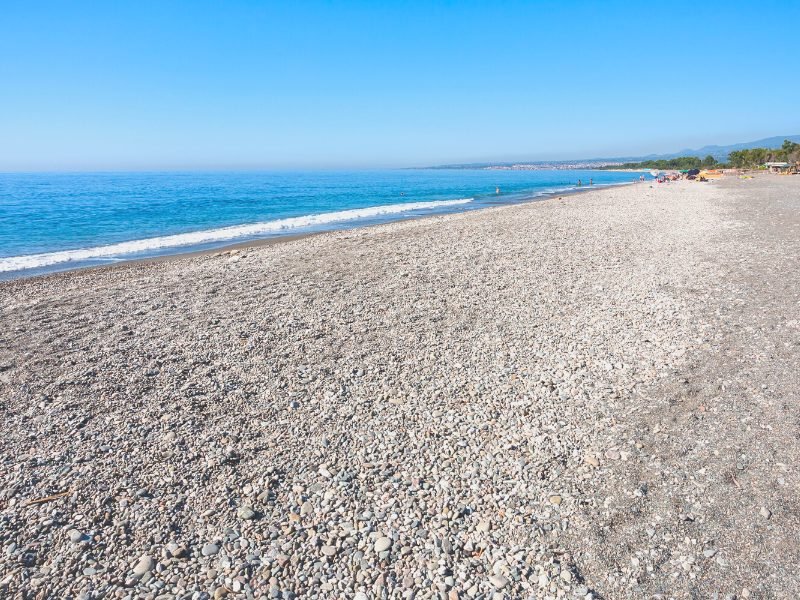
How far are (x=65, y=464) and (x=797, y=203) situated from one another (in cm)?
3340

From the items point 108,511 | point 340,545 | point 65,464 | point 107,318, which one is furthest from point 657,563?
point 107,318

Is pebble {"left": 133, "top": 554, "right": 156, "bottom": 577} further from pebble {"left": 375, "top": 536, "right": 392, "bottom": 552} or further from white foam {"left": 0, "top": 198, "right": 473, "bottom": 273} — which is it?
white foam {"left": 0, "top": 198, "right": 473, "bottom": 273}

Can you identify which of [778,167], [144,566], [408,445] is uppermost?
[778,167]

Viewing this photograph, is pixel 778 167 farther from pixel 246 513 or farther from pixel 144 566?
pixel 144 566

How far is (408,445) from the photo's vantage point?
4.76 meters

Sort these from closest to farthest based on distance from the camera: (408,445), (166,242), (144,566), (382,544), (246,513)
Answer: (144,566) → (382,544) → (246,513) → (408,445) → (166,242)

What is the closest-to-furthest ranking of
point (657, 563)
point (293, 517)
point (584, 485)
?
point (657, 563), point (293, 517), point (584, 485)

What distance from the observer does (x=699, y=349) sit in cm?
671

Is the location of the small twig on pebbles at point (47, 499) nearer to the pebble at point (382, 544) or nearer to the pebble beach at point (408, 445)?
the pebble beach at point (408, 445)

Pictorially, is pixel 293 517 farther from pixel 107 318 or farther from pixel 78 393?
pixel 107 318

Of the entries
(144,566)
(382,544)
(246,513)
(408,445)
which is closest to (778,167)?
(408,445)

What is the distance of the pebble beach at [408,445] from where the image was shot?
336 centimetres

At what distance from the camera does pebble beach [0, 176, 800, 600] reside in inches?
132

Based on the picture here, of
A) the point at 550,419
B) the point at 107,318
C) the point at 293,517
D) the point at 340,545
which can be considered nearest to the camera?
the point at 340,545
